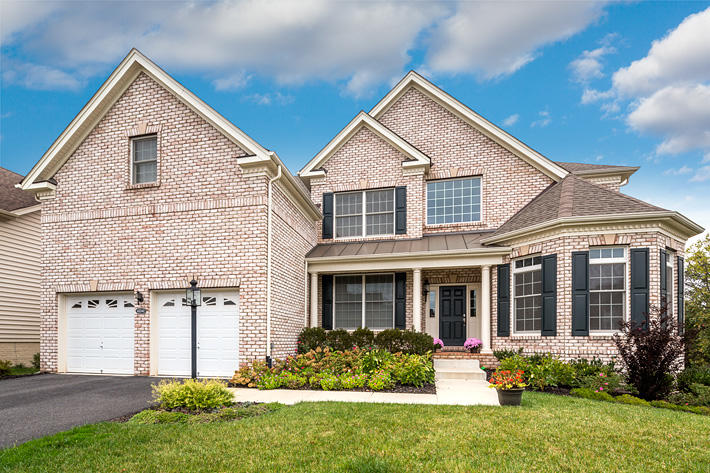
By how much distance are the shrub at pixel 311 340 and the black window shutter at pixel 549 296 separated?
6.29 meters

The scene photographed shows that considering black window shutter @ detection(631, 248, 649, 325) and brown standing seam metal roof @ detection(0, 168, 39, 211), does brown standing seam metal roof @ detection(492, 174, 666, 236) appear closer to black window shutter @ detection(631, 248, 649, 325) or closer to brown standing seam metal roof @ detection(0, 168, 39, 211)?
black window shutter @ detection(631, 248, 649, 325)

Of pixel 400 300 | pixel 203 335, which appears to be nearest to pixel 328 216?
pixel 400 300

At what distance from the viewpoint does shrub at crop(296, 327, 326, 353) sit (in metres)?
13.2

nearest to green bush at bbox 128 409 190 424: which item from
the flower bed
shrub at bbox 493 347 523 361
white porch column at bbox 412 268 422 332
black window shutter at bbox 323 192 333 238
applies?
the flower bed

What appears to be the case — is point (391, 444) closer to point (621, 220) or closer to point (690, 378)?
point (621, 220)

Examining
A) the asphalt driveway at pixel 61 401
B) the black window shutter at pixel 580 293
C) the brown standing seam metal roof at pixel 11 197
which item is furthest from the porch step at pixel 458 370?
the brown standing seam metal roof at pixel 11 197

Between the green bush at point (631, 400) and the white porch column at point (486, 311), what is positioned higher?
the white porch column at point (486, 311)

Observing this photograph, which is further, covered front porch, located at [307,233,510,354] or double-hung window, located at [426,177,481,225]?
double-hung window, located at [426,177,481,225]

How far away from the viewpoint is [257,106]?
27953mm

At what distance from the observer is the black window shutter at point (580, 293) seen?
11.3 m

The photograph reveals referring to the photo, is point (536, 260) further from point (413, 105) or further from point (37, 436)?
point (37, 436)

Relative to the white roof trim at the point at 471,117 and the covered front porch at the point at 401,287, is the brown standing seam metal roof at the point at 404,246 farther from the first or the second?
the white roof trim at the point at 471,117

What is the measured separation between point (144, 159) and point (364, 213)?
7.36 metres

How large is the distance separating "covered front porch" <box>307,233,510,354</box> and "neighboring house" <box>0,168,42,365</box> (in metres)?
10.2
